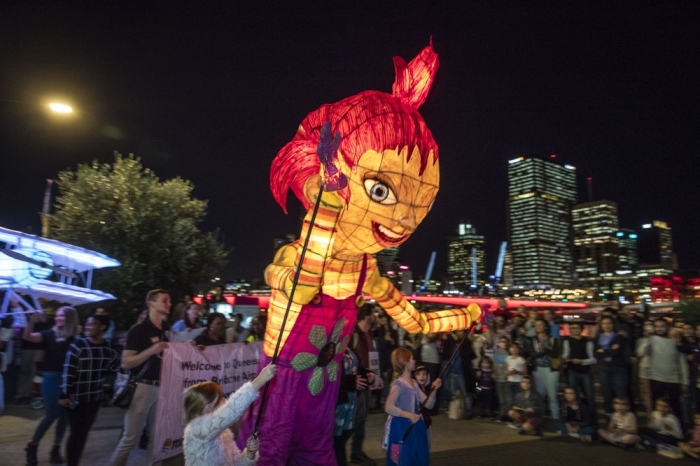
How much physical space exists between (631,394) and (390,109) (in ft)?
23.0

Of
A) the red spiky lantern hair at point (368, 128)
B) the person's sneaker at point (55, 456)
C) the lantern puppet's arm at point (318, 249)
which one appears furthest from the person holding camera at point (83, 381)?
the lantern puppet's arm at point (318, 249)

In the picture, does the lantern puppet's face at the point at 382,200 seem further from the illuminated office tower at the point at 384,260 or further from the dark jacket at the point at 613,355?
the dark jacket at the point at 613,355

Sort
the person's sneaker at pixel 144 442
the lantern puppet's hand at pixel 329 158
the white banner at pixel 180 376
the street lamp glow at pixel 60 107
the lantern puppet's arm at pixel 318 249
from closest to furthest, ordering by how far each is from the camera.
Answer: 1. the lantern puppet's hand at pixel 329 158
2. the lantern puppet's arm at pixel 318 249
3. the white banner at pixel 180 376
4. the person's sneaker at pixel 144 442
5. the street lamp glow at pixel 60 107

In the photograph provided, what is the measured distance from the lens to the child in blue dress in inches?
160

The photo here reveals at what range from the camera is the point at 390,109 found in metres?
3.43

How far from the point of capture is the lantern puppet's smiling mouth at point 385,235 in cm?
340

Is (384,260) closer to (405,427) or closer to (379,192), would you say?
(405,427)

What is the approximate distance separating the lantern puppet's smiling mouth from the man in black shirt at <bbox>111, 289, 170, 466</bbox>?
225 centimetres

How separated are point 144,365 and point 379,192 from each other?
2.87 metres

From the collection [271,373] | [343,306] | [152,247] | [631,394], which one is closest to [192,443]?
[271,373]

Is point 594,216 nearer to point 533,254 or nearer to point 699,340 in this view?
point 533,254

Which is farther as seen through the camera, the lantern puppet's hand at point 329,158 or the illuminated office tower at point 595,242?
the illuminated office tower at point 595,242

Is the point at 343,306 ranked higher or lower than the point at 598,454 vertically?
higher

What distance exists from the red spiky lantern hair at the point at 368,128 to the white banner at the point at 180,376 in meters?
2.05
